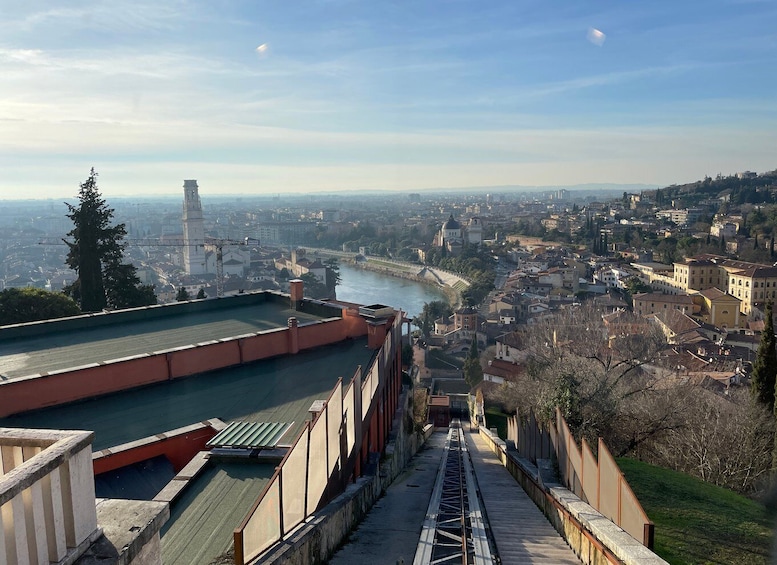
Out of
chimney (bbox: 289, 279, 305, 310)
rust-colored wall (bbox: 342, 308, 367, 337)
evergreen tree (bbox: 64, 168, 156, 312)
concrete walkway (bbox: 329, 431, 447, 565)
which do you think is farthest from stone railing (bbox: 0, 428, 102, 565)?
evergreen tree (bbox: 64, 168, 156, 312)

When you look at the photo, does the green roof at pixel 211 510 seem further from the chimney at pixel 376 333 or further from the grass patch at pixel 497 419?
the grass patch at pixel 497 419

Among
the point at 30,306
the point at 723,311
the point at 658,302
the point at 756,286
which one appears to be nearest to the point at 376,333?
the point at 30,306

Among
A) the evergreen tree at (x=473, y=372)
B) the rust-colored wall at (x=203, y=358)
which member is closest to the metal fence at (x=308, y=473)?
the rust-colored wall at (x=203, y=358)

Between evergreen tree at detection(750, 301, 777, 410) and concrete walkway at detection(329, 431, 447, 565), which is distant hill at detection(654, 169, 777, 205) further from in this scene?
concrete walkway at detection(329, 431, 447, 565)

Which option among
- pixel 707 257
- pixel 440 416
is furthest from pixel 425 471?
pixel 707 257

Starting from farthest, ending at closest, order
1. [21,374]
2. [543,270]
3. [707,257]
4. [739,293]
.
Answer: [543,270] → [707,257] → [739,293] → [21,374]

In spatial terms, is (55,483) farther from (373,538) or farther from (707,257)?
(707,257)

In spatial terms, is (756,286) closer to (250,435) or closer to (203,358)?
(203,358)
